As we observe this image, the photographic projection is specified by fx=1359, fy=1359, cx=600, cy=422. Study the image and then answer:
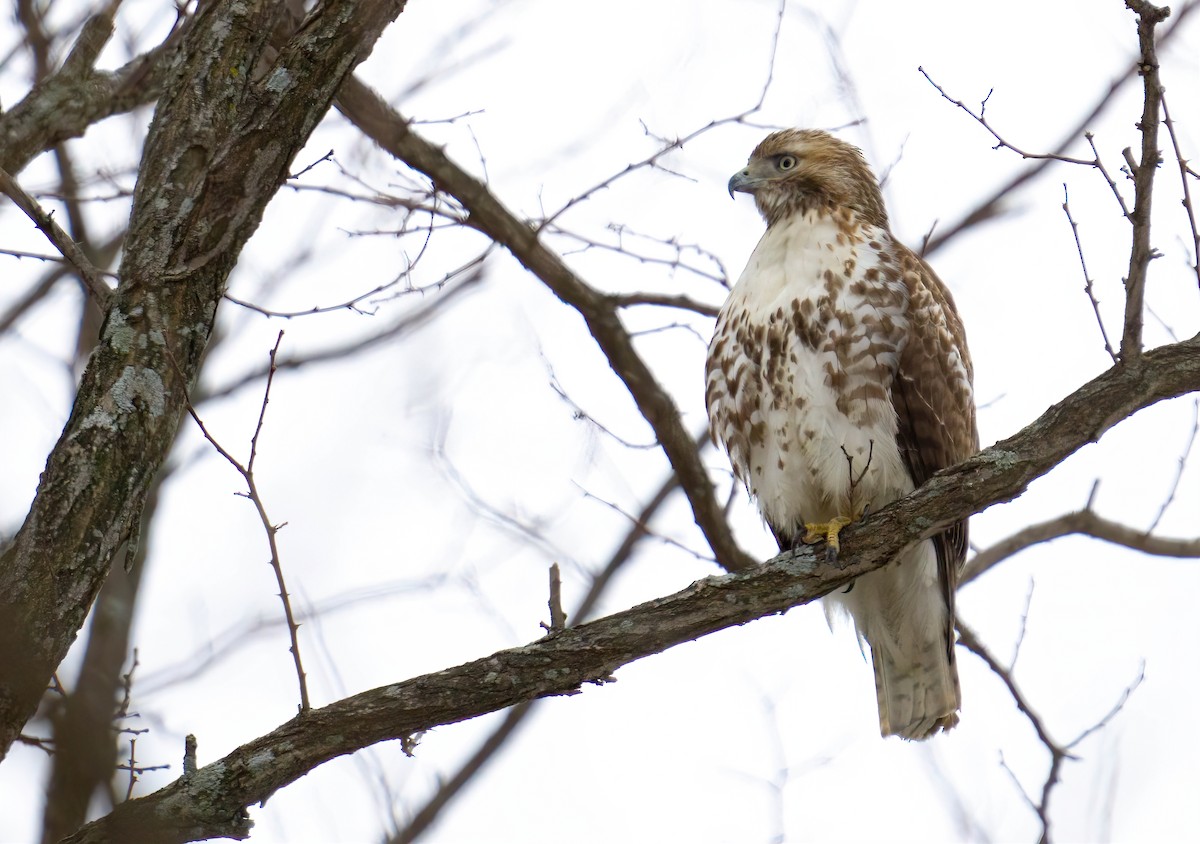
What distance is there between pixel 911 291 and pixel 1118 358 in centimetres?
122

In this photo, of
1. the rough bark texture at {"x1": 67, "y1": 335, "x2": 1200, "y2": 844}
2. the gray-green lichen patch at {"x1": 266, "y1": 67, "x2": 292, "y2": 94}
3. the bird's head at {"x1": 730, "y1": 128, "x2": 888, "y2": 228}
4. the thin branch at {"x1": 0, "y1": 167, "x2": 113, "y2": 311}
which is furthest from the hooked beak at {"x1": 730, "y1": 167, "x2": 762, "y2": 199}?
the thin branch at {"x1": 0, "y1": 167, "x2": 113, "y2": 311}

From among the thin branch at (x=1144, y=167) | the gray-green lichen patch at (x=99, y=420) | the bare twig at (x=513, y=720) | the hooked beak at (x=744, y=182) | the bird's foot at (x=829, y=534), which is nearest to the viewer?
the thin branch at (x=1144, y=167)

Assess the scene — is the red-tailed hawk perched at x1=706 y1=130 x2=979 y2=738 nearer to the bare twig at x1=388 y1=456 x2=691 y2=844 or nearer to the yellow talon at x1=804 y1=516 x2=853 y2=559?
the yellow talon at x1=804 y1=516 x2=853 y2=559

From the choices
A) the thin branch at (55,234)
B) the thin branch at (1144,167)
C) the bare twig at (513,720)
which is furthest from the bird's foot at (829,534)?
the thin branch at (55,234)

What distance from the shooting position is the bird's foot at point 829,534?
412 cm

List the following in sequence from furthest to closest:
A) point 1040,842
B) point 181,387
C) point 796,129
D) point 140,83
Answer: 1. point 796,129
2. point 140,83
3. point 1040,842
4. point 181,387

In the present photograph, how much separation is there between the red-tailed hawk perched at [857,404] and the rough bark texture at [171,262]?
1826mm

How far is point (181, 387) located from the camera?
3.72 metres

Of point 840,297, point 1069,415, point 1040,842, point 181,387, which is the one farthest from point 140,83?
point 1040,842

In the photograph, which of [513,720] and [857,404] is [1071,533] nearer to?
[857,404]

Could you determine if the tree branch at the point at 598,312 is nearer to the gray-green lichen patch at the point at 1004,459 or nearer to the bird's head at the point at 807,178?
the bird's head at the point at 807,178

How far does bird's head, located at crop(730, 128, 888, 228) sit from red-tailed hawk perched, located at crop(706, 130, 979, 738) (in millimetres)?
18

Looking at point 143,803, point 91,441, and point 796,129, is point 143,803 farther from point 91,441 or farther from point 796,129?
point 796,129

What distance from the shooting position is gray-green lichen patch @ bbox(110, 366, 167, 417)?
12.1 feet
